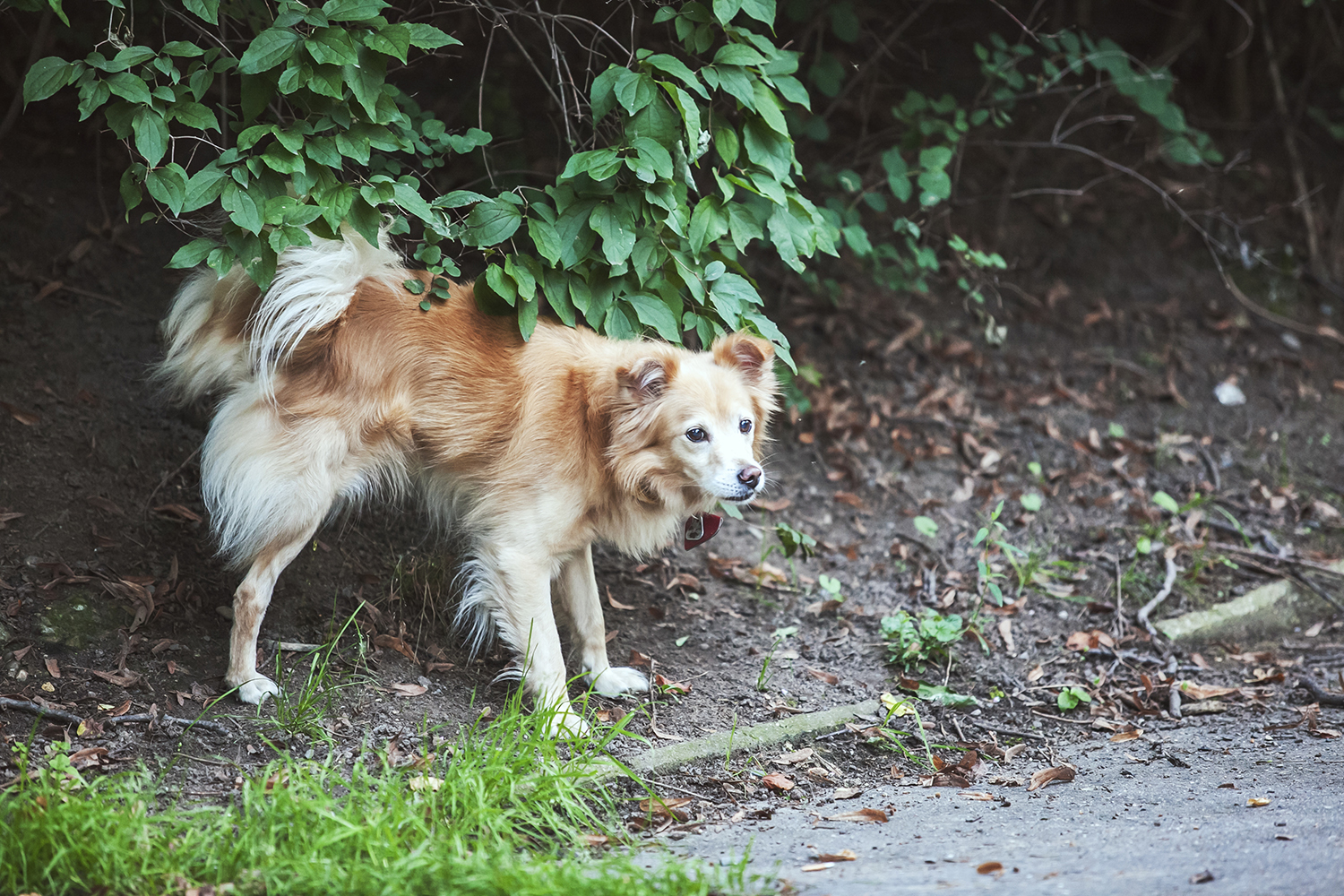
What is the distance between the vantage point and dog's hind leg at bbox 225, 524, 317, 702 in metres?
3.58

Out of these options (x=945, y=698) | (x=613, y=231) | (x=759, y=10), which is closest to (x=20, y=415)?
(x=613, y=231)

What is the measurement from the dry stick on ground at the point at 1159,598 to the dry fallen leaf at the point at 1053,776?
140 centimetres

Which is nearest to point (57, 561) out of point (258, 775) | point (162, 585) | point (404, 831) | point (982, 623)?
point (162, 585)

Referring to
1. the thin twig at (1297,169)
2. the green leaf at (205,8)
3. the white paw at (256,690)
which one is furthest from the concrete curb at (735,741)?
the thin twig at (1297,169)

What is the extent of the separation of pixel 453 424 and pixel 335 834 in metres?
1.48

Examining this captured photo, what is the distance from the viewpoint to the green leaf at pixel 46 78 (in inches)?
121

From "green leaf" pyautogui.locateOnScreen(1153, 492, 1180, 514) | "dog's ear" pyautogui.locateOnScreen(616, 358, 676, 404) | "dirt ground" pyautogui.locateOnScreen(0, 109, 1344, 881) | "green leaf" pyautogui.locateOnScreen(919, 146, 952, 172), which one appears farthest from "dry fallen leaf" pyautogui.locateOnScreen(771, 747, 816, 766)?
"green leaf" pyautogui.locateOnScreen(1153, 492, 1180, 514)

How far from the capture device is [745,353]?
3.82m

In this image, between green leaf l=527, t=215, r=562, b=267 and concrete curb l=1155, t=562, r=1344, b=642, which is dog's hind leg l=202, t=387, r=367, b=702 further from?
concrete curb l=1155, t=562, r=1344, b=642

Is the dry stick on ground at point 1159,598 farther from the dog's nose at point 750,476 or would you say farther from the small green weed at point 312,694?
the small green weed at point 312,694

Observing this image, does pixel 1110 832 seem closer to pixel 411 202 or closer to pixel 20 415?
pixel 411 202

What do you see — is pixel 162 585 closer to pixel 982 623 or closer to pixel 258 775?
pixel 258 775

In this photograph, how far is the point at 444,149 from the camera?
3811 mm

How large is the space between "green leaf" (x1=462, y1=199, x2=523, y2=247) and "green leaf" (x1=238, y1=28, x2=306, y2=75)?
0.72m
